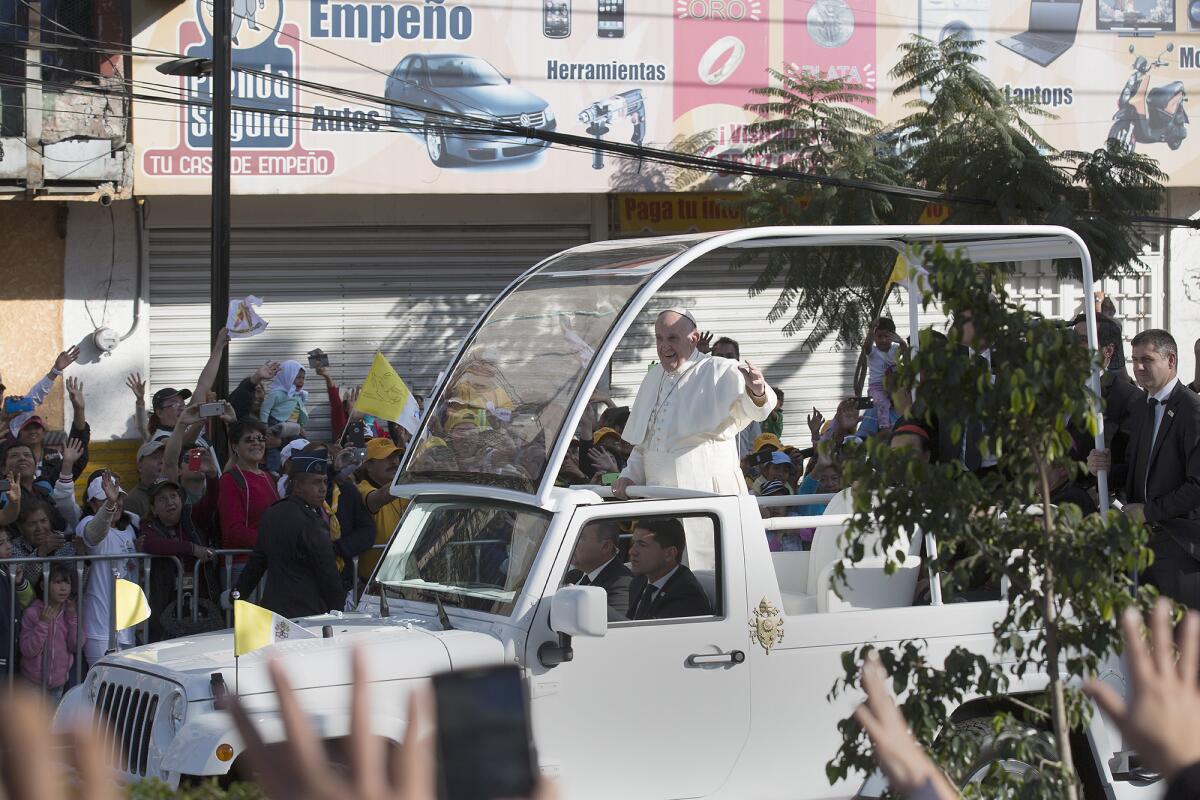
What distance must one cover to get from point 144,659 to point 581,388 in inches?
81.4

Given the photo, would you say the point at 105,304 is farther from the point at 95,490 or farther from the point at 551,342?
the point at 551,342

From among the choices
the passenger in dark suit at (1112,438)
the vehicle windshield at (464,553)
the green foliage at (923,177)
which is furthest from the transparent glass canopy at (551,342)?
the green foliage at (923,177)

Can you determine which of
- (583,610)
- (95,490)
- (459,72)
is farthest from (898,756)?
(459,72)

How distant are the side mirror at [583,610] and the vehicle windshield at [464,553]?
44 centimetres

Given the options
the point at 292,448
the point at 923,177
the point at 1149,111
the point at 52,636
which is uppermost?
the point at 1149,111

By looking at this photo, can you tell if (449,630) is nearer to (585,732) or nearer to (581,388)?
(585,732)

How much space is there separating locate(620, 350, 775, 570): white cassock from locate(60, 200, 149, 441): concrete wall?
10888 millimetres

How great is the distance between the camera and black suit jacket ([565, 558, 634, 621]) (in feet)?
19.4

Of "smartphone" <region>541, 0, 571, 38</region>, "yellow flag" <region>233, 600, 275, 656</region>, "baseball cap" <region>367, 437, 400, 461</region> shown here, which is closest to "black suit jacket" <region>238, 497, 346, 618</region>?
"yellow flag" <region>233, 600, 275, 656</region>

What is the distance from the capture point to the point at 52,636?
8.31 m

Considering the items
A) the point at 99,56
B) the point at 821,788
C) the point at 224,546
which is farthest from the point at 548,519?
the point at 99,56

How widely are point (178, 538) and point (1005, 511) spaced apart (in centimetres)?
622

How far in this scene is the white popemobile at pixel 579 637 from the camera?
553 centimetres

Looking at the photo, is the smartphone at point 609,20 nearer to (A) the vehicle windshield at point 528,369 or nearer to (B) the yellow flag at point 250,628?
(A) the vehicle windshield at point 528,369
